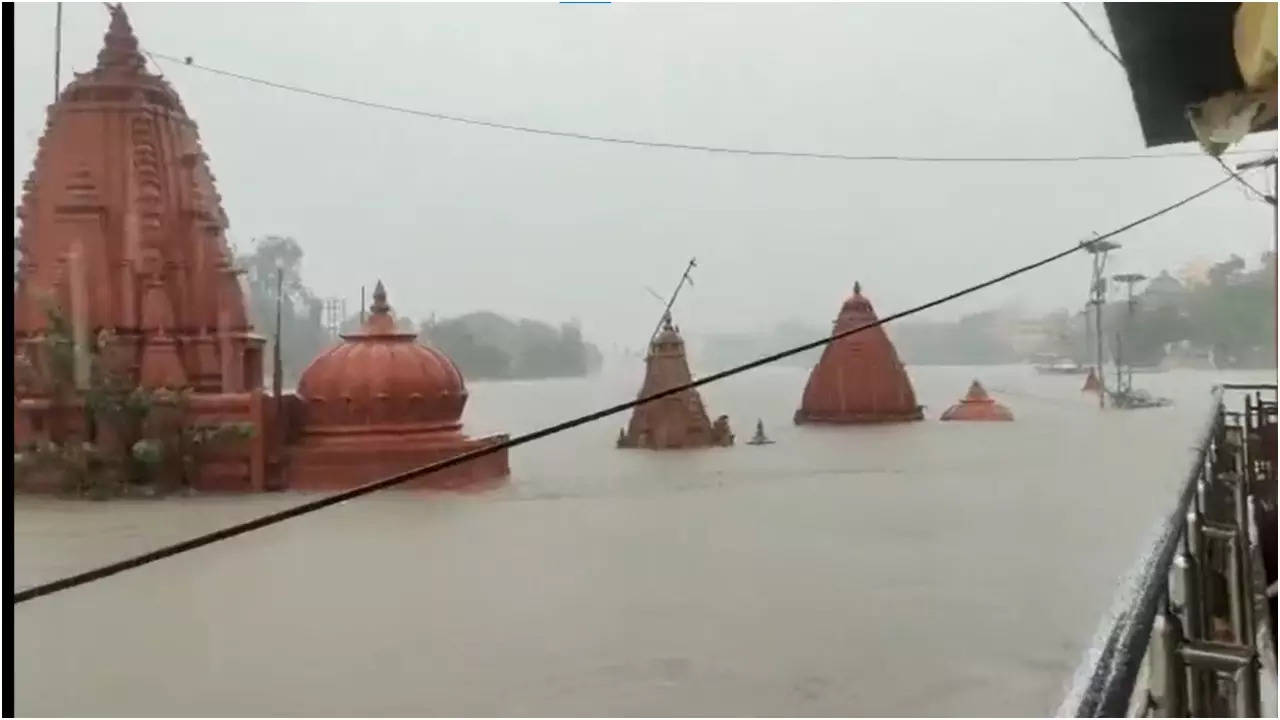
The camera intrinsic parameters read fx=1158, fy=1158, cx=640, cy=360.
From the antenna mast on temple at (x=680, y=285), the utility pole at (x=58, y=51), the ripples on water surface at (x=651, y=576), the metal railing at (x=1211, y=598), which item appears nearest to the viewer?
the metal railing at (x=1211, y=598)

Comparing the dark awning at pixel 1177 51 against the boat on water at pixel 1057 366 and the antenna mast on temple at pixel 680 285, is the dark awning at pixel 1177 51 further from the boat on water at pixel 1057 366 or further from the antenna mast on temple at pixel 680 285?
the antenna mast on temple at pixel 680 285

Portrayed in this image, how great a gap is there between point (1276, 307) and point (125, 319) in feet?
4.24

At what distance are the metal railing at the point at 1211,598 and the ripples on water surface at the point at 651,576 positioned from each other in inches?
2.2

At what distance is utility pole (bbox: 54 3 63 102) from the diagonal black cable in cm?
51

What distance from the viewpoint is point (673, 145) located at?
1389 millimetres

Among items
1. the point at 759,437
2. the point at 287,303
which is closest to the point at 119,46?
the point at 287,303

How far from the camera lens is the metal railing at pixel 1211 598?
986mm

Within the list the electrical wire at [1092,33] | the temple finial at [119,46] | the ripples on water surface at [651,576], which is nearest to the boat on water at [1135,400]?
the ripples on water surface at [651,576]

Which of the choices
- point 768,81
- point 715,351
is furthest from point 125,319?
point 768,81

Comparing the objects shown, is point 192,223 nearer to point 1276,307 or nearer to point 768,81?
point 768,81

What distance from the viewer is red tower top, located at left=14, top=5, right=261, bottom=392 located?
49.8 inches

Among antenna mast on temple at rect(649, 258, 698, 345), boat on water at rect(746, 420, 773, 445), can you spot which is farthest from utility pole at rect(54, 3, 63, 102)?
boat on water at rect(746, 420, 773, 445)

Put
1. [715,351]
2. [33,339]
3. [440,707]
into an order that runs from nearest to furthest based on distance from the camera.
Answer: [440,707]
[33,339]
[715,351]

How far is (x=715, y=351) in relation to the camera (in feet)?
4.46
